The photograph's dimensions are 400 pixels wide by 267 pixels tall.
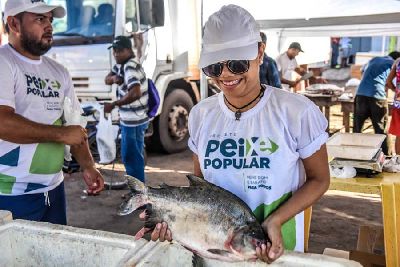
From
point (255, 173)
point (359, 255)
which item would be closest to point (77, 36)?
point (359, 255)

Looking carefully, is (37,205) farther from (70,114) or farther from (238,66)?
(238,66)

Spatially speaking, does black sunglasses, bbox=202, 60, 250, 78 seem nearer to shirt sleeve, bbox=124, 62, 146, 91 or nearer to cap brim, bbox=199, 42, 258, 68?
cap brim, bbox=199, 42, 258, 68

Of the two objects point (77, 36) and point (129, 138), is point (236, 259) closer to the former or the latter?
point (129, 138)

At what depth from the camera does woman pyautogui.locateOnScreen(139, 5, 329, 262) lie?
157 centimetres

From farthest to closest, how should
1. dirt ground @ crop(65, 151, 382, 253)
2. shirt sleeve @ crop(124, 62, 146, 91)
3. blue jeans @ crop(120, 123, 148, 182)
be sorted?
blue jeans @ crop(120, 123, 148, 182) < shirt sleeve @ crop(124, 62, 146, 91) < dirt ground @ crop(65, 151, 382, 253)

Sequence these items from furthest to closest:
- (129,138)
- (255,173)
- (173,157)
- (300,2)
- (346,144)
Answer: (173,157) < (300,2) < (129,138) < (346,144) < (255,173)

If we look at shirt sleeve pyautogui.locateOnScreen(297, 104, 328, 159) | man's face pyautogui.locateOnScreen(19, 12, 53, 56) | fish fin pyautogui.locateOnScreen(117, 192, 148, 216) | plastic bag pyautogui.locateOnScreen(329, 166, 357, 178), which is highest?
man's face pyautogui.locateOnScreen(19, 12, 53, 56)

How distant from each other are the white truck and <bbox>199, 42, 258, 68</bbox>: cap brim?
5.16 metres

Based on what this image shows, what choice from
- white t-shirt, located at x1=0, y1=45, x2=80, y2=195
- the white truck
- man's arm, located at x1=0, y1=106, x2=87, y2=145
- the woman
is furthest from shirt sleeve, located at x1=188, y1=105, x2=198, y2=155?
the white truck

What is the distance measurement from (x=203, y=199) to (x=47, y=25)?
1.55 m

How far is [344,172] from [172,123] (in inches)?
194

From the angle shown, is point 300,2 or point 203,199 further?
point 300,2

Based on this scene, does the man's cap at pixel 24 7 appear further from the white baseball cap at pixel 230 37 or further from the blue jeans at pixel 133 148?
the blue jeans at pixel 133 148

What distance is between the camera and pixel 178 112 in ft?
25.9
